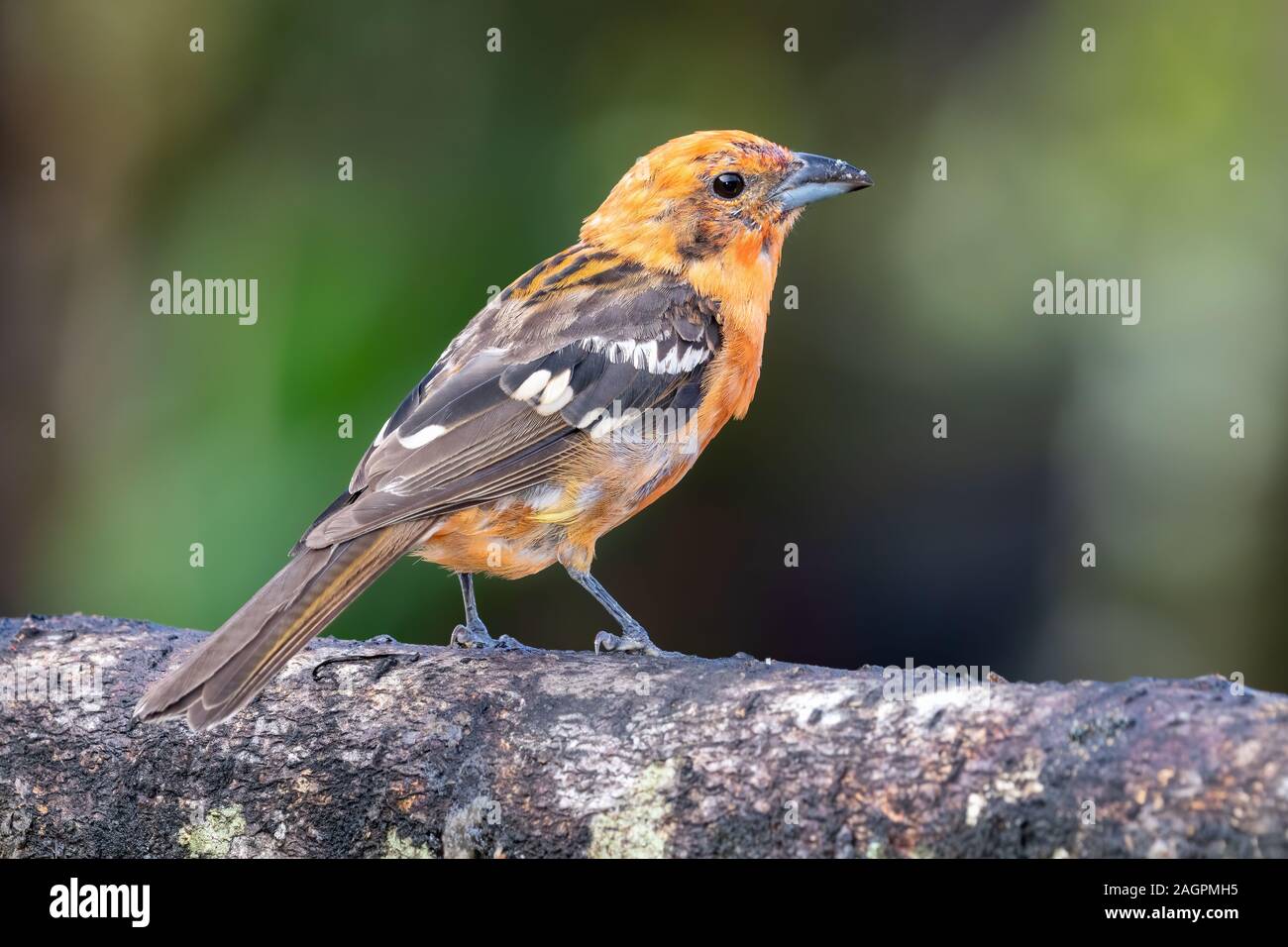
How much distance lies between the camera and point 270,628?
3422 mm

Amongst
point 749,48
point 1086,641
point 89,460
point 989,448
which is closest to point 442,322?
point 89,460

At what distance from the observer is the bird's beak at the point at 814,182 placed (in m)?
4.93

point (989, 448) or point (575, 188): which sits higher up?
point (575, 188)

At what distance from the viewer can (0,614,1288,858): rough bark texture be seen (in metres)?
2.58

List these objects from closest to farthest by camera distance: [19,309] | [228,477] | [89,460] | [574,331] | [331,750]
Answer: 1. [331,750]
2. [574,331]
3. [228,477]
4. [89,460]
5. [19,309]

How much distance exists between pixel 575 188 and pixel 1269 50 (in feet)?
9.30

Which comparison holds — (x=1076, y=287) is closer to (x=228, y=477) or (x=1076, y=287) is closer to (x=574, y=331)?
(x=574, y=331)

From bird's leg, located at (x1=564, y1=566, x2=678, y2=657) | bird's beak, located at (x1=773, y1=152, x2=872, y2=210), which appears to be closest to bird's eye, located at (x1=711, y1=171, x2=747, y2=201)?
bird's beak, located at (x1=773, y1=152, x2=872, y2=210)

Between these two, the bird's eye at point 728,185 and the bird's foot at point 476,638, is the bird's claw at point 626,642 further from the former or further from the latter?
the bird's eye at point 728,185

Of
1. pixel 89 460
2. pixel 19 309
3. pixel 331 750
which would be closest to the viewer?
pixel 331 750

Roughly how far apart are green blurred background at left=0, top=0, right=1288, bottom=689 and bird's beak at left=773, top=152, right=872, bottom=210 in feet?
3.38

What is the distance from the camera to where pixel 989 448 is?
5.99 meters

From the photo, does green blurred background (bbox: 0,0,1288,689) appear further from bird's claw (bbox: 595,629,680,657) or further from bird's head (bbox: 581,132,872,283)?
bird's claw (bbox: 595,629,680,657)

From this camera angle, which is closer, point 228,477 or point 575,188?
point 228,477
